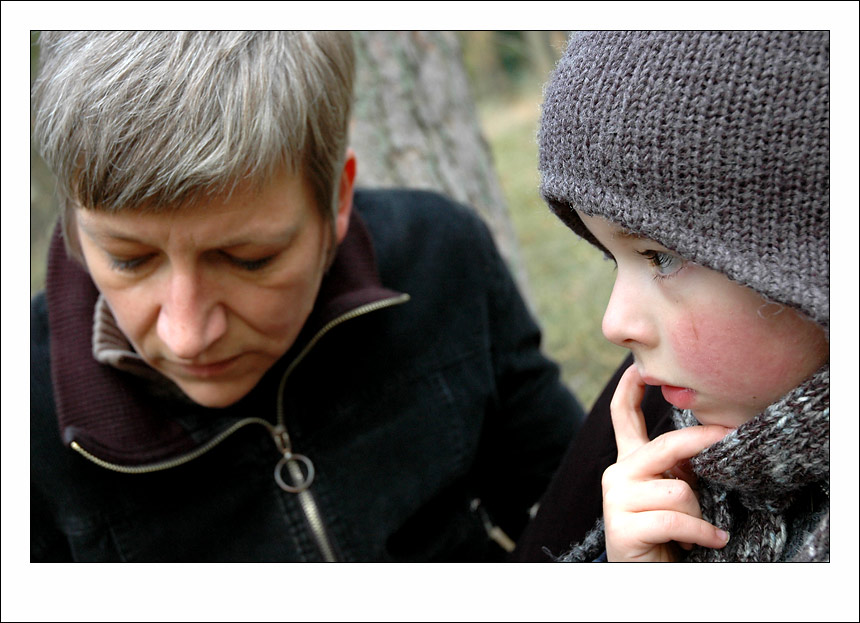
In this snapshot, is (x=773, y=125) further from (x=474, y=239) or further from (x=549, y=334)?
(x=549, y=334)

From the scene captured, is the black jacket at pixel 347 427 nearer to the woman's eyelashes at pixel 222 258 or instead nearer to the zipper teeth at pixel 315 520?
the zipper teeth at pixel 315 520

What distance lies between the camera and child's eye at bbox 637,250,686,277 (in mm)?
899

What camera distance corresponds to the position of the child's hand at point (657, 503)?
0.95 metres

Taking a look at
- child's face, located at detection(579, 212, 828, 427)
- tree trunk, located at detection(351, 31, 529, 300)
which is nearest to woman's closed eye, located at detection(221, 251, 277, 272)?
child's face, located at detection(579, 212, 828, 427)

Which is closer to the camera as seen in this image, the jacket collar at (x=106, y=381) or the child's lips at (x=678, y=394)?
the child's lips at (x=678, y=394)

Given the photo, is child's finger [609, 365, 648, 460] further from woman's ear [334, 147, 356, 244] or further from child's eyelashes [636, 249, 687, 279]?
woman's ear [334, 147, 356, 244]

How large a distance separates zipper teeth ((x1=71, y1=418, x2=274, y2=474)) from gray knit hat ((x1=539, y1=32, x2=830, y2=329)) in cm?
87

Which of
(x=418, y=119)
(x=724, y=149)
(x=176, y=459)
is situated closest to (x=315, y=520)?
(x=176, y=459)

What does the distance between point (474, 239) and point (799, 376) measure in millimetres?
1046

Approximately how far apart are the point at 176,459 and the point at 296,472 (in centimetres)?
23

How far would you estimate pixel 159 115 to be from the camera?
116cm

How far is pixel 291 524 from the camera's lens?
5.16ft

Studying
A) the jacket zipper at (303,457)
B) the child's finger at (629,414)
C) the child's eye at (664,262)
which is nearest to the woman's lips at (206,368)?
the jacket zipper at (303,457)

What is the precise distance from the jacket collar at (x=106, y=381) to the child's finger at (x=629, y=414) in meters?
0.57
